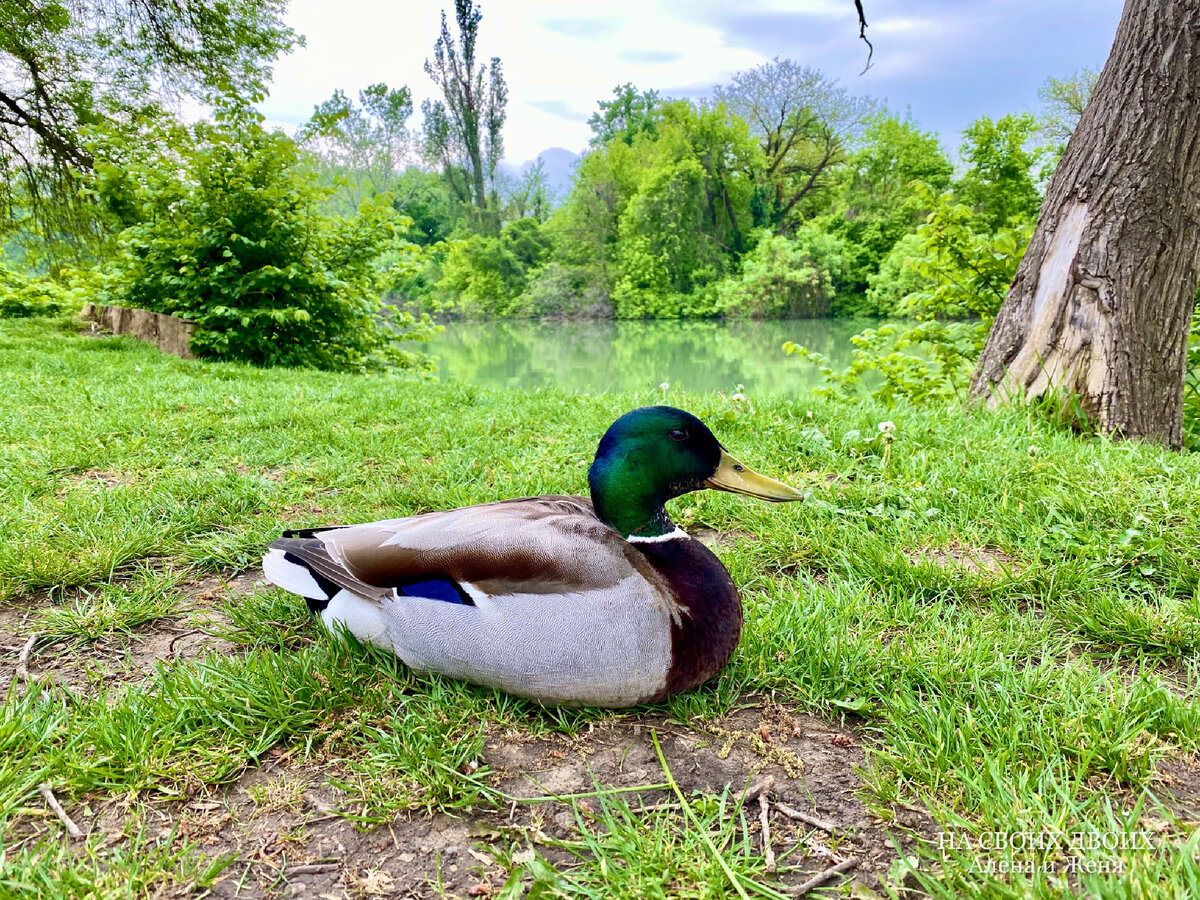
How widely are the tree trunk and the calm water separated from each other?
12.7ft

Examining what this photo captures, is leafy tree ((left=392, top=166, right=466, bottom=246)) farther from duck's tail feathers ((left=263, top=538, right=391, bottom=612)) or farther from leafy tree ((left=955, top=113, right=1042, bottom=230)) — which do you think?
duck's tail feathers ((left=263, top=538, right=391, bottom=612))

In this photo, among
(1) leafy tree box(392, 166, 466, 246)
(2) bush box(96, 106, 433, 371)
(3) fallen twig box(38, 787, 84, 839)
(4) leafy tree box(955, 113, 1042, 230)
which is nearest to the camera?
(3) fallen twig box(38, 787, 84, 839)

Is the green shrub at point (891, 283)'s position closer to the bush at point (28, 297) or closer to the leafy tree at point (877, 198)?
the leafy tree at point (877, 198)

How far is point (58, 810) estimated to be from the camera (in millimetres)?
1174

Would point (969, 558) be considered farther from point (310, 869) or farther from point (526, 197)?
point (526, 197)

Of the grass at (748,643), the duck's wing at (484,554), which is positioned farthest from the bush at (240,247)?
the duck's wing at (484,554)

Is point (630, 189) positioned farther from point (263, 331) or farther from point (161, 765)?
point (161, 765)

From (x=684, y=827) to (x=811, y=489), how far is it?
1721mm

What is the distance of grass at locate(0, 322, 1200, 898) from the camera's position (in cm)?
112

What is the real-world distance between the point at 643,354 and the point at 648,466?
18474mm

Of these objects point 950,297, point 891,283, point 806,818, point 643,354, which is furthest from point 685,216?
point 806,818

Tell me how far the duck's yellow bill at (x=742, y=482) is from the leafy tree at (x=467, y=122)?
145 feet

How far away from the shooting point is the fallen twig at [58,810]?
44.9 inches

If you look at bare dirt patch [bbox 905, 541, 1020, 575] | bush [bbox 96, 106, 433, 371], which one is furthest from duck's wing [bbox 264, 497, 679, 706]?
bush [bbox 96, 106, 433, 371]
